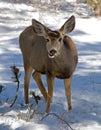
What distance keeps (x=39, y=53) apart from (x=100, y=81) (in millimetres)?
2143

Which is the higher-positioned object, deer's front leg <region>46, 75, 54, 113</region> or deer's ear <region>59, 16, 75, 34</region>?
deer's ear <region>59, 16, 75, 34</region>

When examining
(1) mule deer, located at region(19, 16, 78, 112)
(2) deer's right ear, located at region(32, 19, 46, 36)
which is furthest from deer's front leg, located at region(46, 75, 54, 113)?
(2) deer's right ear, located at region(32, 19, 46, 36)

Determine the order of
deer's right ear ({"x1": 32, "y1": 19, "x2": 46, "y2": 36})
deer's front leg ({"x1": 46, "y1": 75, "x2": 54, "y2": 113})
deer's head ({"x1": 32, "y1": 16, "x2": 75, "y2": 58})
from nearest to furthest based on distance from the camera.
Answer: deer's head ({"x1": 32, "y1": 16, "x2": 75, "y2": 58}), deer's right ear ({"x1": 32, "y1": 19, "x2": 46, "y2": 36}), deer's front leg ({"x1": 46, "y1": 75, "x2": 54, "y2": 113})

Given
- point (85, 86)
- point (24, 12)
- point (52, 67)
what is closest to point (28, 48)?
point (52, 67)

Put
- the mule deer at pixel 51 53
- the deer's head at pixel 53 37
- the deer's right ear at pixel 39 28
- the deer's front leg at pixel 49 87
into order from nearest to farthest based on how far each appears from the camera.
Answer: the deer's head at pixel 53 37
the mule deer at pixel 51 53
the deer's right ear at pixel 39 28
the deer's front leg at pixel 49 87

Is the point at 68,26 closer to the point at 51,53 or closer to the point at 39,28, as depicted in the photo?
the point at 39,28

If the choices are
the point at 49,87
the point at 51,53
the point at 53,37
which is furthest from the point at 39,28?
the point at 49,87

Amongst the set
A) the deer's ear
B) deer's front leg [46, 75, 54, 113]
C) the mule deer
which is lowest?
deer's front leg [46, 75, 54, 113]

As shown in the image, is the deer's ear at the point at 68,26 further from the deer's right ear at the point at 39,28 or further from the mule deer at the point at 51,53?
the deer's right ear at the point at 39,28

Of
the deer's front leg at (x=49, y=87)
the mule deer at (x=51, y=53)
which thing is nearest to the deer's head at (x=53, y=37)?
the mule deer at (x=51, y=53)

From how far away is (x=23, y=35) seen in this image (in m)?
7.41

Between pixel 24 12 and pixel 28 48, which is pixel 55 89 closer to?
pixel 28 48

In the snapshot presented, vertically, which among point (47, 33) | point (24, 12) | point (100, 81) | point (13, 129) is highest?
point (47, 33)

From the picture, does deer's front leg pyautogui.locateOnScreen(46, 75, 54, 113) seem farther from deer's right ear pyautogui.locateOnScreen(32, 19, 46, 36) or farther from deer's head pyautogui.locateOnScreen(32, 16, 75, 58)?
deer's right ear pyautogui.locateOnScreen(32, 19, 46, 36)
